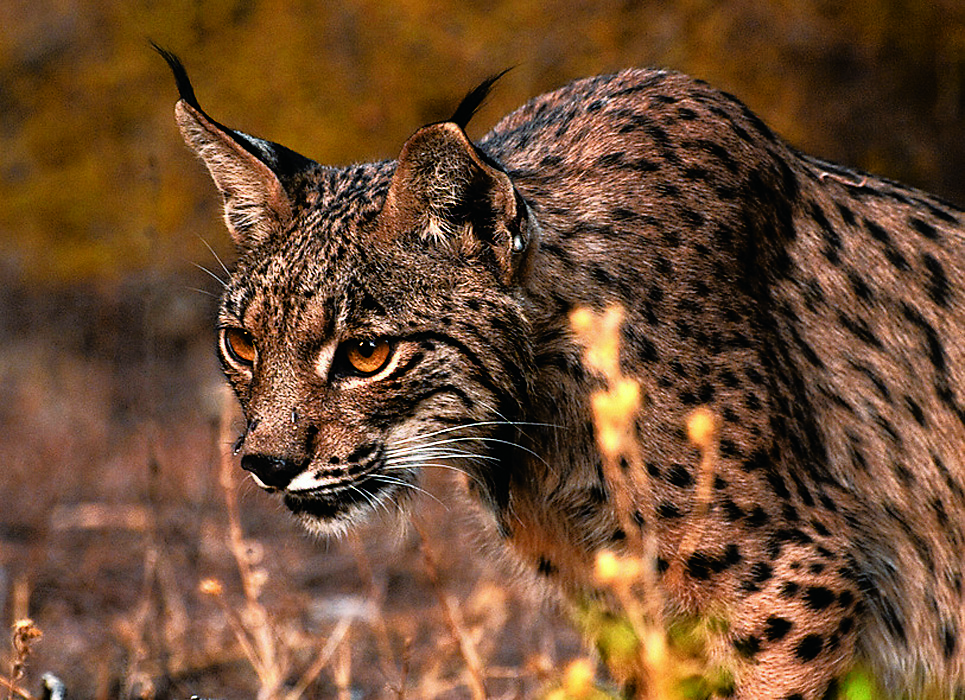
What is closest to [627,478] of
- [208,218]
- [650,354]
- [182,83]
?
[650,354]

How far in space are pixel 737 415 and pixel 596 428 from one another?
40 cm

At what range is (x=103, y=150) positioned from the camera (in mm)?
9852

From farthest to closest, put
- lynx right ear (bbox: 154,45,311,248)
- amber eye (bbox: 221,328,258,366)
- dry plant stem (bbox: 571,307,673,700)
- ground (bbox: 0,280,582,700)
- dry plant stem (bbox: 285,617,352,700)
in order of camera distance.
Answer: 1. ground (bbox: 0,280,582,700)
2. dry plant stem (bbox: 285,617,352,700)
3. lynx right ear (bbox: 154,45,311,248)
4. amber eye (bbox: 221,328,258,366)
5. dry plant stem (bbox: 571,307,673,700)

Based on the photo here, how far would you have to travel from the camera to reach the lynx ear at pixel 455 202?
3.45m

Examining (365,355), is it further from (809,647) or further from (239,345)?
(809,647)

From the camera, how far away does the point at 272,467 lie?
3.46m

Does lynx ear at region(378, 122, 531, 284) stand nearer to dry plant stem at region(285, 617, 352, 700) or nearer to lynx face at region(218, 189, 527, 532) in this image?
lynx face at region(218, 189, 527, 532)

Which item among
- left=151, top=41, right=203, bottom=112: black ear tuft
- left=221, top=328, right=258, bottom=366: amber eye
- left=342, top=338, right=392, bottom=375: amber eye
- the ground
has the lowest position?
the ground

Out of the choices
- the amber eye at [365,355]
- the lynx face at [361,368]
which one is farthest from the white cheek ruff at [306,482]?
the amber eye at [365,355]

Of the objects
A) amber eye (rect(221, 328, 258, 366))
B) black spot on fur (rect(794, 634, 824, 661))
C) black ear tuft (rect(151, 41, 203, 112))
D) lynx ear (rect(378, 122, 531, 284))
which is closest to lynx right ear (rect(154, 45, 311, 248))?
black ear tuft (rect(151, 41, 203, 112))

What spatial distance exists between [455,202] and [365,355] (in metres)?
0.48

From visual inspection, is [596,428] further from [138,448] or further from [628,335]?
[138,448]

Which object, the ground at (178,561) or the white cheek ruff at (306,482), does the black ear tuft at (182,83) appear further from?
the white cheek ruff at (306,482)

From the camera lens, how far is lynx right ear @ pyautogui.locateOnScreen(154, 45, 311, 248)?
3928 millimetres
